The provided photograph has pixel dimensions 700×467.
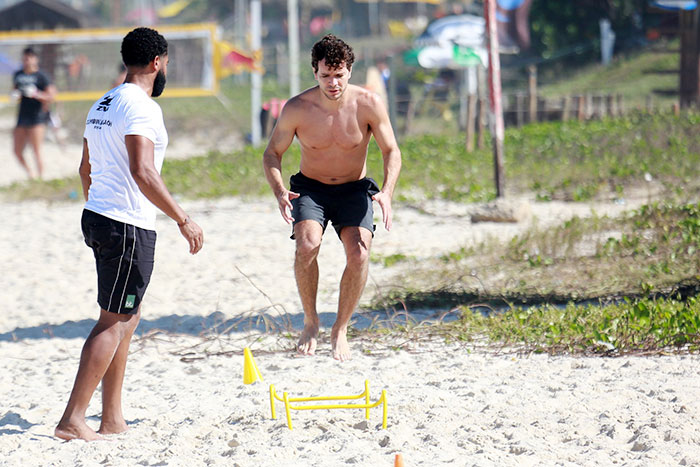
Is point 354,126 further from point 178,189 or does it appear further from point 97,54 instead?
point 97,54

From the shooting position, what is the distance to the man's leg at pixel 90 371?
4078 millimetres

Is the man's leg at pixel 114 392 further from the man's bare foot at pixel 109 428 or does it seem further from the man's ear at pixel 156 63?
the man's ear at pixel 156 63

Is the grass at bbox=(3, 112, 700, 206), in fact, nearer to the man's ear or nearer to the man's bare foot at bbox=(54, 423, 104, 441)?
the man's ear

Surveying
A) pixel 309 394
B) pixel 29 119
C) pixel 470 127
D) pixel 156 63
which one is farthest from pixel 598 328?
pixel 470 127

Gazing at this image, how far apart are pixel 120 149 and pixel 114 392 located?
1137 mm

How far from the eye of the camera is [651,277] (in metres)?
6.94

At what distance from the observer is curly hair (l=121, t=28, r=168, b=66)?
416cm

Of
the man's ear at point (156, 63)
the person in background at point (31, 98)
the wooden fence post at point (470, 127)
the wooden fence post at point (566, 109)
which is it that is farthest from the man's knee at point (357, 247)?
the wooden fence post at point (566, 109)

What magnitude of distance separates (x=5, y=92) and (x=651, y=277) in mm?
17053

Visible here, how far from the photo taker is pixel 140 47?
13.7 ft

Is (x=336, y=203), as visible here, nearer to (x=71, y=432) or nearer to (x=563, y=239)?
(x=71, y=432)

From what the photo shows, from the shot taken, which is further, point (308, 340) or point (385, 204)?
point (308, 340)

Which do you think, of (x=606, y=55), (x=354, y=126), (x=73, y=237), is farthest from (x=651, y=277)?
(x=606, y=55)

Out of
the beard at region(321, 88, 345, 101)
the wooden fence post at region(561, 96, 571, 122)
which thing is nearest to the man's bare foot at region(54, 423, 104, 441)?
the beard at region(321, 88, 345, 101)
